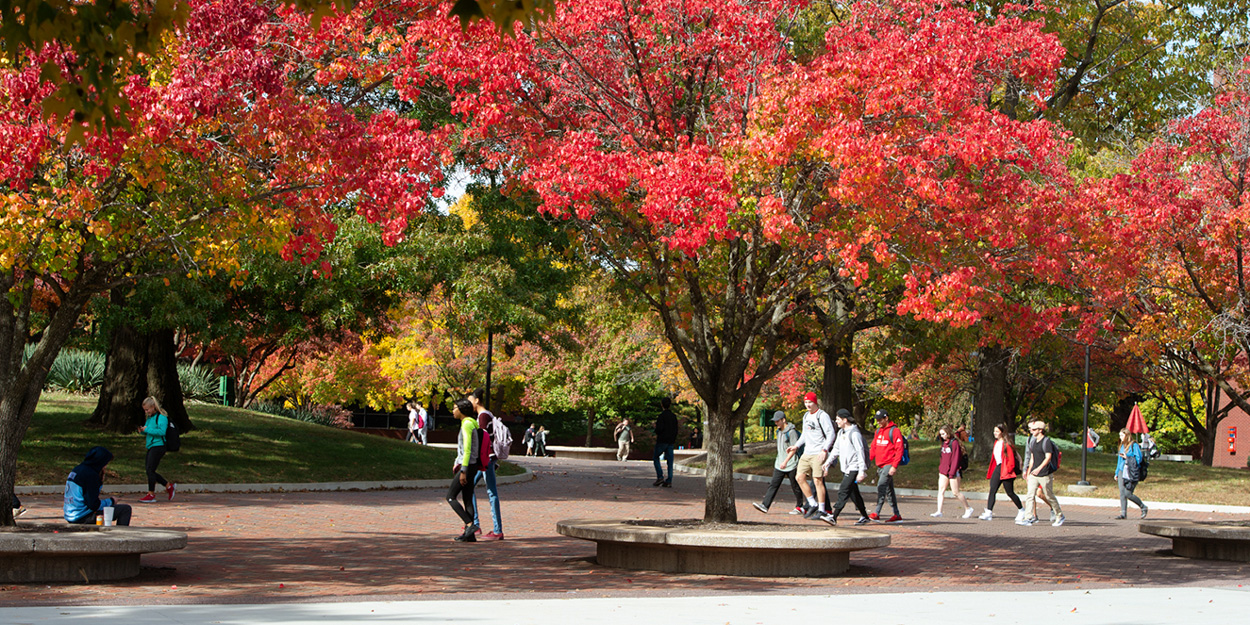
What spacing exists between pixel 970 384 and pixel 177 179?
32.6 metres

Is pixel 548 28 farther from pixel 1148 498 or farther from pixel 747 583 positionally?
pixel 1148 498

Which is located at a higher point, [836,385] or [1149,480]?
[836,385]

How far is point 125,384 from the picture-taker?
25.0 m

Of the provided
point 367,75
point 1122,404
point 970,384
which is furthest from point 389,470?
point 1122,404

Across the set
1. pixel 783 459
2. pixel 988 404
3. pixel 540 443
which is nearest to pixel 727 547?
pixel 783 459

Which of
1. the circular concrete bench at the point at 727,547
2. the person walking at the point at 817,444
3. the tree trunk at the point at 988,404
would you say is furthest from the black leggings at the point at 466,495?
the tree trunk at the point at 988,404

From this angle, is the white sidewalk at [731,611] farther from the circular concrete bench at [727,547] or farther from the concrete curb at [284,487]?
the concrete curb at [284,487]

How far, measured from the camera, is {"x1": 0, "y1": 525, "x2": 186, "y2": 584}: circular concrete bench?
9.09m

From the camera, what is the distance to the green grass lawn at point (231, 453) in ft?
68.8

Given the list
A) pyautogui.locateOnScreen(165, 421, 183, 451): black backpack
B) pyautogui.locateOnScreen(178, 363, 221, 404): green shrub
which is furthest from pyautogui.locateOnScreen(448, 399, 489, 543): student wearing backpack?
pyautogui.locateOnScreen(178, 363, 221, 404): green shrub

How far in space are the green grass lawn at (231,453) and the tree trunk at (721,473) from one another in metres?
11.6

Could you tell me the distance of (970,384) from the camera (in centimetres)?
3928

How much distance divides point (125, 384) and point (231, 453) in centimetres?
322

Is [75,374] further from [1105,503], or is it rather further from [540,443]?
[1105,503]
